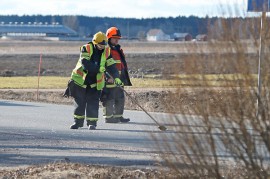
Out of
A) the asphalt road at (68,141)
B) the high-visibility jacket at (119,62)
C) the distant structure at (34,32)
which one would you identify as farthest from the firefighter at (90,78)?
the distant structure at (34,32)

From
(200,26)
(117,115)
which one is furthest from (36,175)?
(117,115)

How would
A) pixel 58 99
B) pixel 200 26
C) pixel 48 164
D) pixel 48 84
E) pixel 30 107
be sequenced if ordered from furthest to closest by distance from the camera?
pixel 48 84, pixel 58 99, pixel 30 107, pixel 48 164, pixel 200 26

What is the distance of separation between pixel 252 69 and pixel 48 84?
23255 mm

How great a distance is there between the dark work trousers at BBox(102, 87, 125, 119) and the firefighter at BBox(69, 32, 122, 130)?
32.5 inches

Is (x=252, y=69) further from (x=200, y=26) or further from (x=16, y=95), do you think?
(x=16, y=95)

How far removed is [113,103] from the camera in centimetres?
1864

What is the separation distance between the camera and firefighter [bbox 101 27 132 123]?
18.0m

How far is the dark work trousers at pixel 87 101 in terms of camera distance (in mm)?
17047

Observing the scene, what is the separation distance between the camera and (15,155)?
13.9 metres

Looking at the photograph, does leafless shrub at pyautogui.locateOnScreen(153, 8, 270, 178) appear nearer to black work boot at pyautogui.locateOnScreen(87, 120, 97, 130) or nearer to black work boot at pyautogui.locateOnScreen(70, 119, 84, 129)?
black work boot at pyautogui.locateOnScreen(87, 120, 97, 130)

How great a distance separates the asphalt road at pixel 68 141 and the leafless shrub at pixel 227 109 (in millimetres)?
1399

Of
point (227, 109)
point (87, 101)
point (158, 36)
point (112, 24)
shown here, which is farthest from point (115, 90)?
point (112, 24)

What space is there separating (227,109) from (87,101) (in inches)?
329

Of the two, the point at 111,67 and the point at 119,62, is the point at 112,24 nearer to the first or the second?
the point at 119,62
